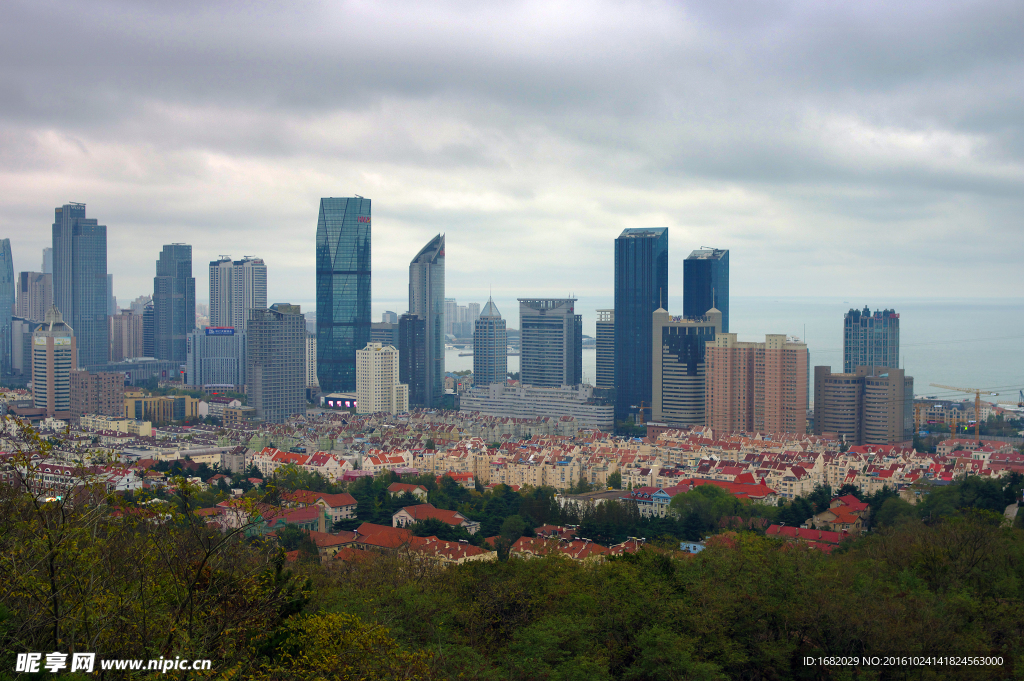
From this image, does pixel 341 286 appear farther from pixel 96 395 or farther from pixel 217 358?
pixel 96 395

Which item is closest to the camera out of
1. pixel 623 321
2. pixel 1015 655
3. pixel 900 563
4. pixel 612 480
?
pixel 1015 655

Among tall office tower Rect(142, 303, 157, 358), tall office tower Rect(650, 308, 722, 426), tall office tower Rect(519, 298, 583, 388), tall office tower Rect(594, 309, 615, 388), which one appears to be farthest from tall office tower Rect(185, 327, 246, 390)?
tall office tower Rect(650, 308, 722, 426)

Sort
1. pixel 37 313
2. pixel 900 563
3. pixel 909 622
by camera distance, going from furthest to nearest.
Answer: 1. pixel 37 313
2. pixel 900 563
3. pixel 909 622

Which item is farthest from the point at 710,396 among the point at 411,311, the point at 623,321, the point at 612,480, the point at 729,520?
the point at 411,311

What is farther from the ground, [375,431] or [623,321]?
[623,321]

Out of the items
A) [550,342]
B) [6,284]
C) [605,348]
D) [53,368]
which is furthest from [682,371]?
[6,284]

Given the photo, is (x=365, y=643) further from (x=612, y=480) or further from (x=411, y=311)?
(x=411, y=311)
